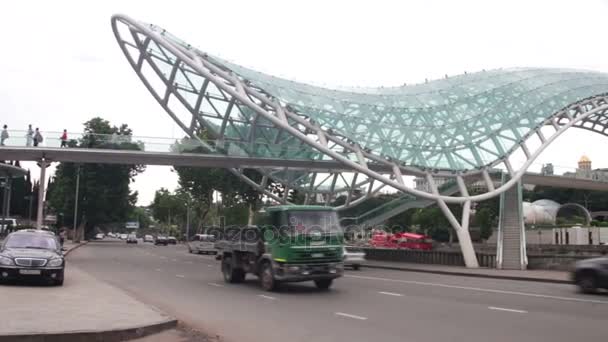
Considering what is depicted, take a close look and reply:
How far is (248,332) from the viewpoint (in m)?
10.4

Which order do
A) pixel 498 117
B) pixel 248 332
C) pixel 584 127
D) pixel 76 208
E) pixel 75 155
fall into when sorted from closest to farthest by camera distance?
pixel 248 332, pixel 75 155, pixel 498 117, pixel 584 127, pixel 76 208

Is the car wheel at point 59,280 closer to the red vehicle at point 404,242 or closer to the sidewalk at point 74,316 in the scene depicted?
the sidewalk at point 74,316

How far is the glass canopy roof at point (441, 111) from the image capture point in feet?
134

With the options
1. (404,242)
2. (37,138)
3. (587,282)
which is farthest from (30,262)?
(404,242)

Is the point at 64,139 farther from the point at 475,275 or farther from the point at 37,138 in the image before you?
the point at 475,275

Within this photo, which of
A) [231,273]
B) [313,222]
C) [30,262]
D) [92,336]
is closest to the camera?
[92,336]

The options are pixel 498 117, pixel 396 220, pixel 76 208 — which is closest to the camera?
pixel 498 117

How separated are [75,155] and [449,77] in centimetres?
3208

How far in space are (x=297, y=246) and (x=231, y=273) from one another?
185 inches

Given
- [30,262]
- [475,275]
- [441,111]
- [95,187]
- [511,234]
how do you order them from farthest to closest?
[95,187] < [441,111] < [511,234] < [475,275] < [30,262]

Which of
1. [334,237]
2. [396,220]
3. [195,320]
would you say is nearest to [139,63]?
[334,237]

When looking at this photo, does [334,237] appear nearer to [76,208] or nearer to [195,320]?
[195,320]

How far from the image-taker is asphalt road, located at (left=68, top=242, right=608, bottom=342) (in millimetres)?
9923

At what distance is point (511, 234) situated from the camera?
119ft
